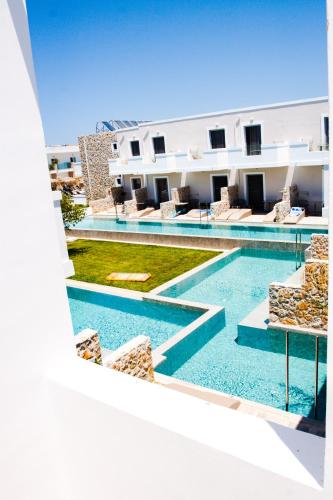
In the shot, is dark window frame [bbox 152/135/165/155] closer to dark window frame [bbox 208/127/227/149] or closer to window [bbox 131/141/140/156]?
window [bbox 131/141/140/156]

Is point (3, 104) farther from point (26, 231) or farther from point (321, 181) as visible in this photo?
point (321, 181)

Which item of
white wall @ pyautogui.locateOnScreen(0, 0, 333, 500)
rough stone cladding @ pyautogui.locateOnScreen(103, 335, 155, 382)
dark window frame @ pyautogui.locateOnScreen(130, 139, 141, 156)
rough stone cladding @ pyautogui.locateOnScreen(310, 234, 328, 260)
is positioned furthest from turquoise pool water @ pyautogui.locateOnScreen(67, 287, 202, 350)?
dark window frame @ pyautogui.locateOnScreen(130, 139, 141, 156)

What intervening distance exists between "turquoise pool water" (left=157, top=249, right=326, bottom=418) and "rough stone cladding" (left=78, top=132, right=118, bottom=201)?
2293cm

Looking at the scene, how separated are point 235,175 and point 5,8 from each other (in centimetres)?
2299

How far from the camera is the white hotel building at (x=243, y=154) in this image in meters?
21.3

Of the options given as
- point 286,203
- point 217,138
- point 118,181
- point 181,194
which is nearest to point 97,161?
point 118,181

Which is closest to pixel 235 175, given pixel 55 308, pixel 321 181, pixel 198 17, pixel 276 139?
pixel 276 139

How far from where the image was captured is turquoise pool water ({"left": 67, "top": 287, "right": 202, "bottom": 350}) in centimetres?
1045

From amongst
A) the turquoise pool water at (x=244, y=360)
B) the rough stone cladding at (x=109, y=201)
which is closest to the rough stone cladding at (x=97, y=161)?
the rough stone cladding at (x=109, y=201)

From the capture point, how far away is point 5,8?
2260mm

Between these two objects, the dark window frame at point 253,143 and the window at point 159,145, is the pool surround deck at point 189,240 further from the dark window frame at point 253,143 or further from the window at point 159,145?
the window at point 159,145

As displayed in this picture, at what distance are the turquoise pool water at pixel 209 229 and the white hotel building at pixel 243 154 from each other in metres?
2.58

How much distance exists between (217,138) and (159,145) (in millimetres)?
4853

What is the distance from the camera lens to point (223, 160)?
930 inches
